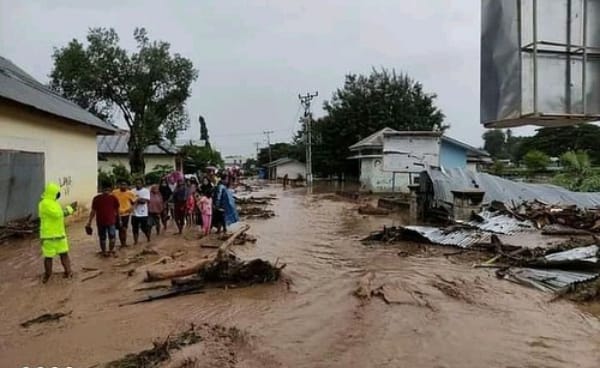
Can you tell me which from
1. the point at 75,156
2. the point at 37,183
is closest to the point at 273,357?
the point at 37,183

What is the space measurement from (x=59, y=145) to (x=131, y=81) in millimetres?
23666

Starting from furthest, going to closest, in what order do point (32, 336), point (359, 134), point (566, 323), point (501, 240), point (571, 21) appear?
point (359, 134) → point (501, 240) → point (566, 323) → point (32, 336) → point (571, 21)

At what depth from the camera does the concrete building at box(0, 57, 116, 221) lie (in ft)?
46.7

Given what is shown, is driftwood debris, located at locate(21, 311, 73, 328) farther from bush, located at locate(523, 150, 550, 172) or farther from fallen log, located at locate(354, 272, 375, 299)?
bush, located at locate(523, 150, 550, 172)

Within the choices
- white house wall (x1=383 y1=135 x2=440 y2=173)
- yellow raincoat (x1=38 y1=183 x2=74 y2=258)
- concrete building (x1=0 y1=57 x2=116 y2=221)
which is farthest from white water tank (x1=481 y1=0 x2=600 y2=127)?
white house wall (x1=383 y1=135 x2=440 y2=173)

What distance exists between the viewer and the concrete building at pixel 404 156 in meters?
31.4

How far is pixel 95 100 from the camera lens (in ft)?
138

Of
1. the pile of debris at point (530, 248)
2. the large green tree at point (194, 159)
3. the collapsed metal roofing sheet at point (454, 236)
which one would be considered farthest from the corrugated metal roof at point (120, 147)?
the pile of debris at point (530, 248)

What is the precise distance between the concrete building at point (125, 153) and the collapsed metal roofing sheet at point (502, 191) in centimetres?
3057

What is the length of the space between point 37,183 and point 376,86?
4312 centimetres

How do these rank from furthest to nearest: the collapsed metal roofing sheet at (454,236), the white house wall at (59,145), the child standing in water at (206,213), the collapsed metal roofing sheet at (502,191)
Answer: the collapsed metal roofing sheet at (502,191)
the child standing in water at (206,213)
the white house wall at (59,145)
the collapsed metal roofing sheet at (454,236)

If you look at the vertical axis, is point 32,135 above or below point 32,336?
above

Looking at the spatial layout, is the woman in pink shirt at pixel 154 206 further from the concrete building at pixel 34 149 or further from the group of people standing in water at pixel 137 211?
the concrete building at pixel 34 149

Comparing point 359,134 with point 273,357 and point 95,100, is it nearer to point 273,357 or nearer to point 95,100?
point 95,100
